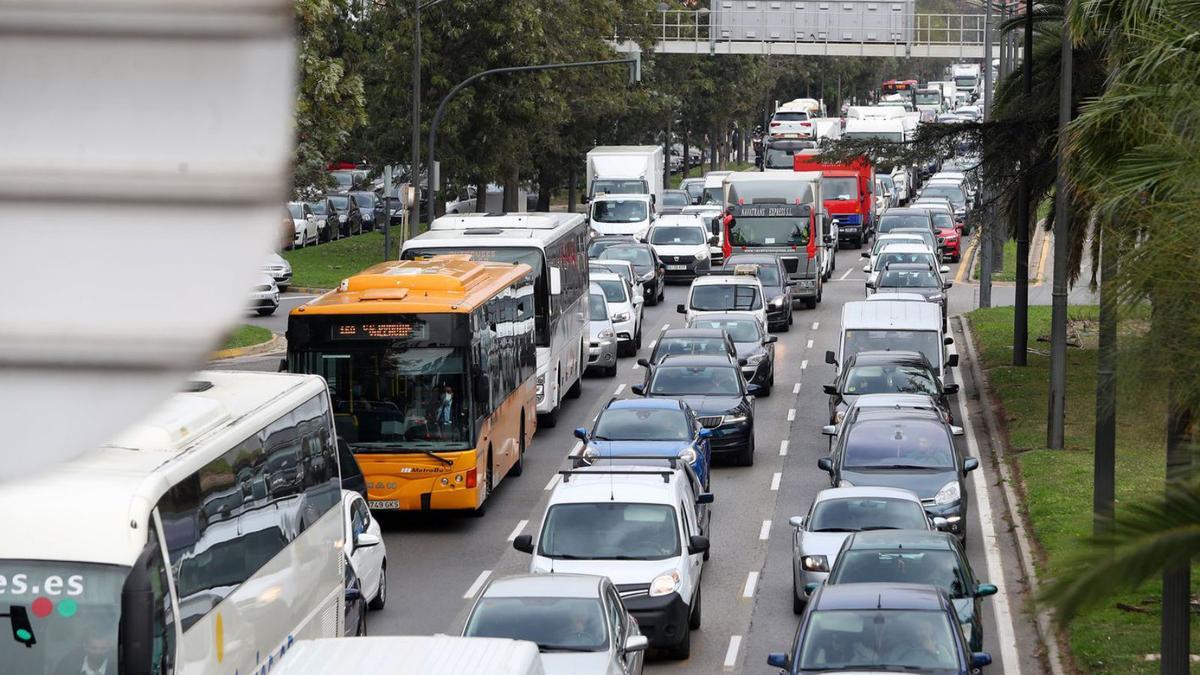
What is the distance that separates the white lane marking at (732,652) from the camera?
15789 millimetres

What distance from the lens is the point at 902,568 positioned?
51.7ft

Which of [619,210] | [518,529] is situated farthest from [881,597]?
[619,210]

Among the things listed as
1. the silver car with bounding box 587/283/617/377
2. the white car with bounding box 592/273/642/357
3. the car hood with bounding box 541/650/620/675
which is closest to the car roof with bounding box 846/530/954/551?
the car hood with bounding box 541/650/620/675

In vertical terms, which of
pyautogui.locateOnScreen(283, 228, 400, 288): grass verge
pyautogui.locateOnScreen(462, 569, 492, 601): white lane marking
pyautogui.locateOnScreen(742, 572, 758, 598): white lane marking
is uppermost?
pyautogui.locateOnScreen(283, 228, 400, 288): grass verge

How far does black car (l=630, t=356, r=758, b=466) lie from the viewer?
25438mm

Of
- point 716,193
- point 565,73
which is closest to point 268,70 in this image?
point 565,73

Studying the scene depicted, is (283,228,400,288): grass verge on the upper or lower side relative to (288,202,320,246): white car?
lower

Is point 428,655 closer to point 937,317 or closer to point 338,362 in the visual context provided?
point 338,362

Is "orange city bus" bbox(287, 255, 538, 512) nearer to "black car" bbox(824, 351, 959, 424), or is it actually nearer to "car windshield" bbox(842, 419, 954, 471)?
"car windshield" bbox(842, 419, 954, 471)

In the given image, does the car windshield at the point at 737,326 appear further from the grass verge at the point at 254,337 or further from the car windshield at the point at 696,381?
the grass verge at the point at 254,337

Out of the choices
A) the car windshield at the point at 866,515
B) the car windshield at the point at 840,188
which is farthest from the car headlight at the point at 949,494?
the car windshield at the point at 840,188

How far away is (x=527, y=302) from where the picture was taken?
25.4 metres

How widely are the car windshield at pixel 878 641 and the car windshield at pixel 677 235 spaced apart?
37.9m

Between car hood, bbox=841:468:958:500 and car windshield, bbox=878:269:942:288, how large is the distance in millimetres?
19029
